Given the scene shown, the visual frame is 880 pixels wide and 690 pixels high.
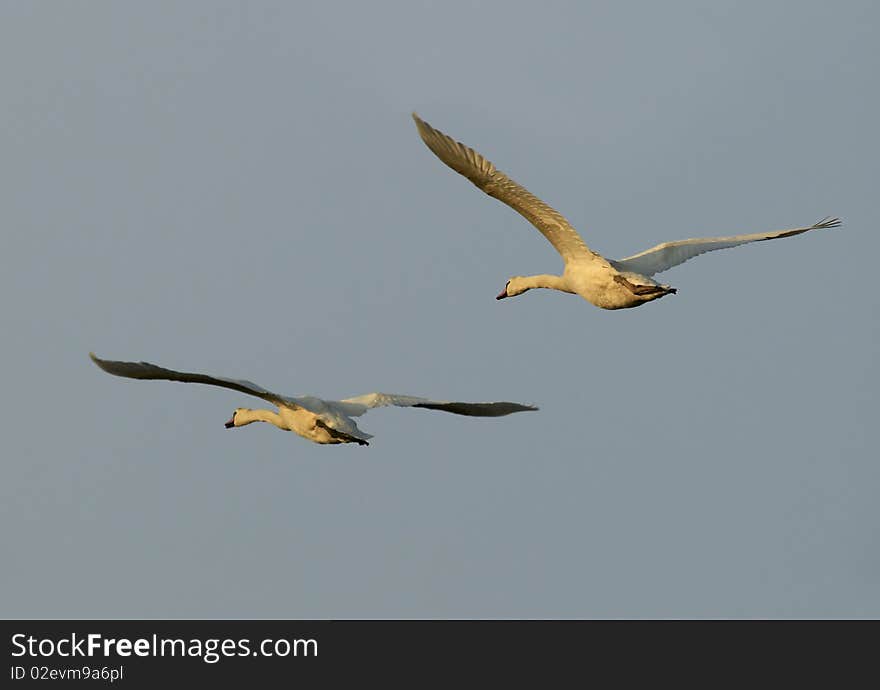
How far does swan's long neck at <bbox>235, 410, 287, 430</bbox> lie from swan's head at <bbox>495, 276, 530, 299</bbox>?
5.82 m

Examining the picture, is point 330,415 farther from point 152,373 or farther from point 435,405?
point 152,373

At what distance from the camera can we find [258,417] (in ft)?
105

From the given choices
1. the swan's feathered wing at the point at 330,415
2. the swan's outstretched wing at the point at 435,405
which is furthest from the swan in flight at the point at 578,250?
the swan's feathered wing at the point at 330,415

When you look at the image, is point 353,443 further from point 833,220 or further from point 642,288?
point 833,220

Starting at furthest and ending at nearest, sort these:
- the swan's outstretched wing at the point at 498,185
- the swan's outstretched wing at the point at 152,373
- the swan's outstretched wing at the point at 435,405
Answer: the swan's outstretched wing at the point at 435,405 → the swan's outstretched wing at the point at 498,185 → the swan's outstretched wing at the point at 152,373

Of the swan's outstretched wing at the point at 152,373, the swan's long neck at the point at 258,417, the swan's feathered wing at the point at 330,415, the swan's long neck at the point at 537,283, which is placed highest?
the swan's long neck at the point at 537,283

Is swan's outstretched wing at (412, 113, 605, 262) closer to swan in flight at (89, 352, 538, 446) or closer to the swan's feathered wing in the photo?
swan in flight at (89, 352, 538, 446)

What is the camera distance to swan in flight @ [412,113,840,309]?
88.1ft

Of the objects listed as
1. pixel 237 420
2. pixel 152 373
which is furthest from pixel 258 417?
pixel 152 373

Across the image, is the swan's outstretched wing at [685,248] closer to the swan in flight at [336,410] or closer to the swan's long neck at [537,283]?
the swan's long neck at [537,283]

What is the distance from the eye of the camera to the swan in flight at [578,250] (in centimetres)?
2684

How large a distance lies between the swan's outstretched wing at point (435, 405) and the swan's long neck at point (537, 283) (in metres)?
2.74

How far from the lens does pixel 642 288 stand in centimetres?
2906

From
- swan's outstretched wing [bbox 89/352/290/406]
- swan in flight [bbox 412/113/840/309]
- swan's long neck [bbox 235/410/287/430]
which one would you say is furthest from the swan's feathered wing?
swan in flight [bbox 412/113/840/309]
